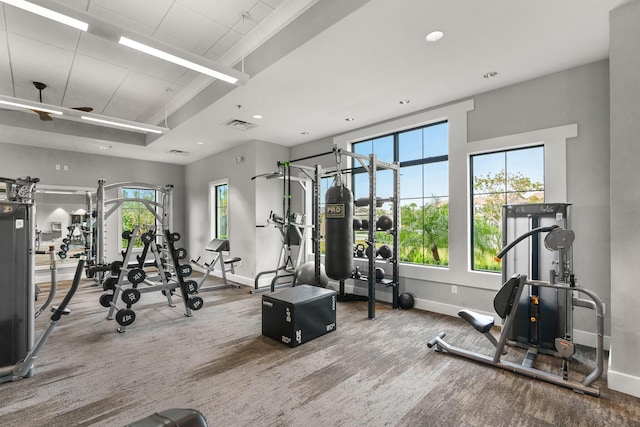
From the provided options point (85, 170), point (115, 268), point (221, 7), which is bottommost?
point (115, 268)

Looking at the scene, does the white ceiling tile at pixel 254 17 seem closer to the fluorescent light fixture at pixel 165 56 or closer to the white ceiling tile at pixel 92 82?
the fluorescent light fixture at pixel 165 56

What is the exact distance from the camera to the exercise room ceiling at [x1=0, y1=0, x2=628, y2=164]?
269 cm

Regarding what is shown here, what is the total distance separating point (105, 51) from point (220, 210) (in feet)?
15.3

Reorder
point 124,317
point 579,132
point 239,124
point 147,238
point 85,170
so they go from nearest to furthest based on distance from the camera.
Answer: point 579,132, point 124,317, point 147,238, point 239,124, point 85,170

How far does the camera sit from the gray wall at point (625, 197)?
7.85ft

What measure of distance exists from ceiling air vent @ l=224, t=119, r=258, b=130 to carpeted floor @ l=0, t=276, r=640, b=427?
328cm

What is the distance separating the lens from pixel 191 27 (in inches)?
133

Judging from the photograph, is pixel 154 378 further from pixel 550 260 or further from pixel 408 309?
pixel 550 260

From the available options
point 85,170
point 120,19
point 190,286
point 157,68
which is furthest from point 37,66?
point 85,170

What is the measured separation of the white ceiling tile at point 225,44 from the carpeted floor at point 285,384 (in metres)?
3.43

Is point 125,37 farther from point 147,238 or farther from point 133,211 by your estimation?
point 133,211

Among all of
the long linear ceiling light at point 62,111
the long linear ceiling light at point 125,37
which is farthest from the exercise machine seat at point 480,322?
the long linear ceiling light at point 62,111

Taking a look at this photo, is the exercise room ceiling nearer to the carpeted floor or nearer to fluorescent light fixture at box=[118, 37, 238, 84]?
fluorescent light fixture at box=[118, 37, 238, 84]

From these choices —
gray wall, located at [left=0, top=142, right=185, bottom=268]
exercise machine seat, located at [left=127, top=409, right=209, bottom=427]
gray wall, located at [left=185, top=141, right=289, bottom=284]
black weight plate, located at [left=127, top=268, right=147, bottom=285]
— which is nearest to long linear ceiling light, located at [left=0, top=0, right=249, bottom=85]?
black weight plate, located at [left=127, top=268, right=147, bottom=285]
